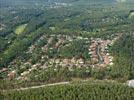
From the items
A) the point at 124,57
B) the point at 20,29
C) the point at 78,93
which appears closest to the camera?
the point at 78,93

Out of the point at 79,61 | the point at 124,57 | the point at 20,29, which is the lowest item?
the point at 20,29

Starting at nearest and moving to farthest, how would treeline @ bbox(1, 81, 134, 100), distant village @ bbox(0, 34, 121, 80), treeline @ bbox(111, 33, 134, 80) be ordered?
treeline @ bbox(1, 81, 134, 100) < treeline @ bbox(111, 33, 134, 80) < distant village @ bbox(0, 34, 121, 80)

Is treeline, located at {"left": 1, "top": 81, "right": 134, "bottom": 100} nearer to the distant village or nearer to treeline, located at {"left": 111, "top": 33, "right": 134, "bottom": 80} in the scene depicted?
treeline, located at {"left": 111, "top": 33, "right": 134, "bottom": 80}

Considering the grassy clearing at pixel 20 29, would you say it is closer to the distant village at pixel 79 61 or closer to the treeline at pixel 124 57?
the distant village at pixel 79 61

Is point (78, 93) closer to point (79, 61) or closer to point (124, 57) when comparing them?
point (79, 61)

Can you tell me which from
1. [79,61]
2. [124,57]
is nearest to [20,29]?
[79,61]

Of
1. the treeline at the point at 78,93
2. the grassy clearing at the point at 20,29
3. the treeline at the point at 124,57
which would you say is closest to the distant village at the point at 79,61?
the treeline at the point at 124,57

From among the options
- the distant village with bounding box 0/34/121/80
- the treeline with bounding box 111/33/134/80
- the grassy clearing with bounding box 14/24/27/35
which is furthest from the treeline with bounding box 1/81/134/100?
the grassy clearing with bounding box 14/24/27/35

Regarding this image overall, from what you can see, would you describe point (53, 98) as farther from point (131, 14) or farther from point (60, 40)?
point (131, 14)
